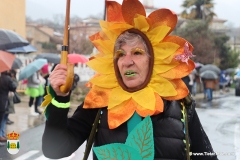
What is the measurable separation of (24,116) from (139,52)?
950 cm

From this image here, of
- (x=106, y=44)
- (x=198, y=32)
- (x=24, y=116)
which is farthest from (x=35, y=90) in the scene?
(x=198, y=32)

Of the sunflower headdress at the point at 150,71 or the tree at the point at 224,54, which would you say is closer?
the sunflower headdress at the point at 150,71

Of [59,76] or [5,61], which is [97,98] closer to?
[59,76]

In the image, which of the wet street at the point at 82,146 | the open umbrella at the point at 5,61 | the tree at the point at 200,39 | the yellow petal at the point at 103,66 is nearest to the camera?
the yellow petal at the point at 103,66

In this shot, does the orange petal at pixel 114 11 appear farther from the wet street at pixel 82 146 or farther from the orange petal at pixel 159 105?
the wet street at pixel 82 146

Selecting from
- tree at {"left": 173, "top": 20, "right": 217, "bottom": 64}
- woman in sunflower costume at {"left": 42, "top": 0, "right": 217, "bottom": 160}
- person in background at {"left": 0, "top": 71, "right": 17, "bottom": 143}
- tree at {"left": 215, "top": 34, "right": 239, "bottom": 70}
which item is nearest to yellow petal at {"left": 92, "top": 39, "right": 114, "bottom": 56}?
woman in sunflower costume at {"left": 42, "top": 0, "right": 217, "bottom": 160}

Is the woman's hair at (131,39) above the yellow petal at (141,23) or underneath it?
underneath

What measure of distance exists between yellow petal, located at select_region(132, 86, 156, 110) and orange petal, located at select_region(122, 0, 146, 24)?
0.38 meters

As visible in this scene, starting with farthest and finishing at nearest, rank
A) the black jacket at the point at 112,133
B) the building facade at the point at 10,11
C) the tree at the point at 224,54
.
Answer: the tree at the point at 224,54
the building facade at the point at 10,11
the black jacket at the point at 112,133

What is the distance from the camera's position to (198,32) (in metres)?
28.1

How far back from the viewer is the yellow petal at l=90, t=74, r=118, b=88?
83.7 inches

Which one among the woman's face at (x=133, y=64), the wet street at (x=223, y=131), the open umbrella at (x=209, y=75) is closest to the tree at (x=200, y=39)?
the open umbrella at (x=209, y=75)

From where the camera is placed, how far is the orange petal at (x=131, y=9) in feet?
6.67

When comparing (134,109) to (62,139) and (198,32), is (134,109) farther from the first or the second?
(198,32)
